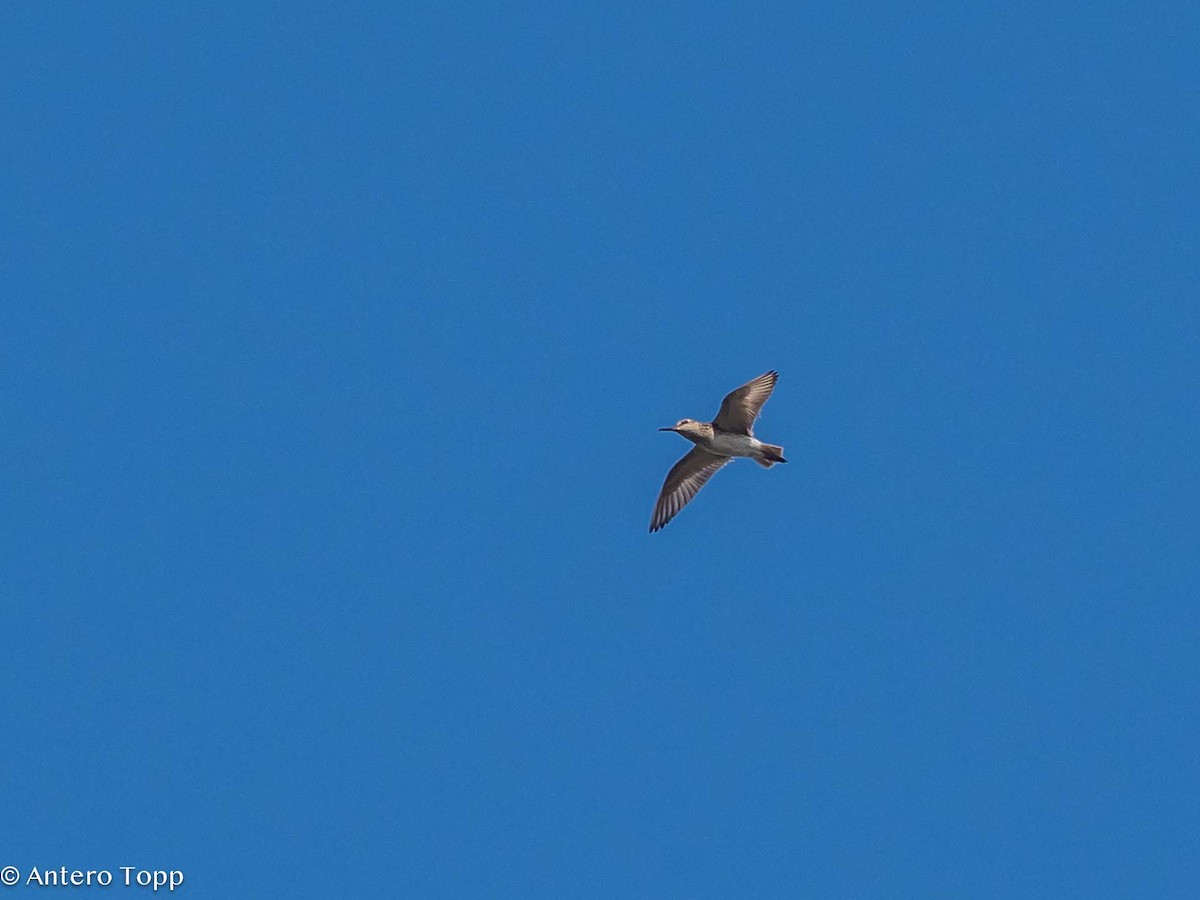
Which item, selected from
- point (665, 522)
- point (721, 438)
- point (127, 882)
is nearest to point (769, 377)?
point (721, 438)

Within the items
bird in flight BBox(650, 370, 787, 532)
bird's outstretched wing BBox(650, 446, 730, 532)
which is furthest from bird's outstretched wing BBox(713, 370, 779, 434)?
bird's outstretched wing BBox(650, 446, 730, 532)

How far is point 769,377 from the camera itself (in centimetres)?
3136

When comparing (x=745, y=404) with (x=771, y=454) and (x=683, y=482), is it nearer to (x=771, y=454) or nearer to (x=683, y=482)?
(x=771, y=454)

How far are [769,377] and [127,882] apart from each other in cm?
1512

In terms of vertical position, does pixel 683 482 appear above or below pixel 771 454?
above

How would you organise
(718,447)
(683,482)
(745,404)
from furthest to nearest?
(683,482), (718,447), (745,404)

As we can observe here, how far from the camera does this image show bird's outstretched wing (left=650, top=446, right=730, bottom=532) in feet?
112

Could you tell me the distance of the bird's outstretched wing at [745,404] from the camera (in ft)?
103

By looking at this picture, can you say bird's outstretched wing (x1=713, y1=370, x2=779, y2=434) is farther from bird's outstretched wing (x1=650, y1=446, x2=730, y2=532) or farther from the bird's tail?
bird's outstretched wing (x1=650, y1=446, x2=730, y2=532)

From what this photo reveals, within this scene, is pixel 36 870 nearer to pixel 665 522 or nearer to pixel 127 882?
pixel 127 882

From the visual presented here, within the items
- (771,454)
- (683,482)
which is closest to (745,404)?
(771,454)

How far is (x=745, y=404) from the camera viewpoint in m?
31.5

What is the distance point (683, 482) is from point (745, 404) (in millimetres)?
3616

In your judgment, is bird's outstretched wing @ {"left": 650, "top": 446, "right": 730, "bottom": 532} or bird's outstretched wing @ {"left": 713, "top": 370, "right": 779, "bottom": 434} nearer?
bird's outstretched wing @ {"left": 713, "top": 370, "right": 779, "bottom": 434}
